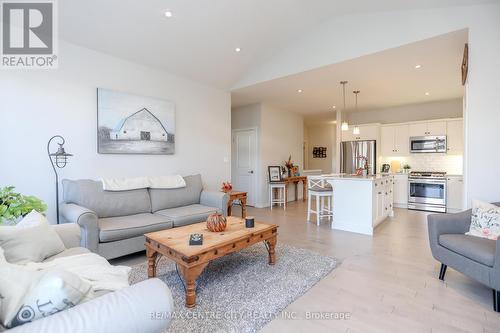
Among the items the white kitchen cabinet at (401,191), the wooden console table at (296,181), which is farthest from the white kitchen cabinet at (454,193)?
the wooden console table at (296,181)

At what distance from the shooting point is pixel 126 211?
10.9 ft

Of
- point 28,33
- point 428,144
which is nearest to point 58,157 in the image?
point 28,33

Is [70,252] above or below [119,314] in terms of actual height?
below

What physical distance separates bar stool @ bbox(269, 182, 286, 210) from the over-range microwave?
3295mm

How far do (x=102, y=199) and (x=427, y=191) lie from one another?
6411mm

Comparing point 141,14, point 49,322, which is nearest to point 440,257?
point 49,322

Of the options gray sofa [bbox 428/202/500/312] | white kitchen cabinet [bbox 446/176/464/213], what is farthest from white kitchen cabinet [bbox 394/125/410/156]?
gray sofa [bbox 428/202/500/312]

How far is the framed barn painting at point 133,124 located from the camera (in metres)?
3.51

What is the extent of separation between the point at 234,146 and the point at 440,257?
17.2ft

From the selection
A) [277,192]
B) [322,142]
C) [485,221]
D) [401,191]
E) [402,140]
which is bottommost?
[277,192]

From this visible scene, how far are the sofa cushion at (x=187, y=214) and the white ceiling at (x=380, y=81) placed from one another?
8.85ft

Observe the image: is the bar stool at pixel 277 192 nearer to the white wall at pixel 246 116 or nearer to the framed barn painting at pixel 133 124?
the white wall at pixel 246 116

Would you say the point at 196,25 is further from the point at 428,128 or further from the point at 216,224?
the point at 428,128

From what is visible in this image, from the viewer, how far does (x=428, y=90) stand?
512cm
